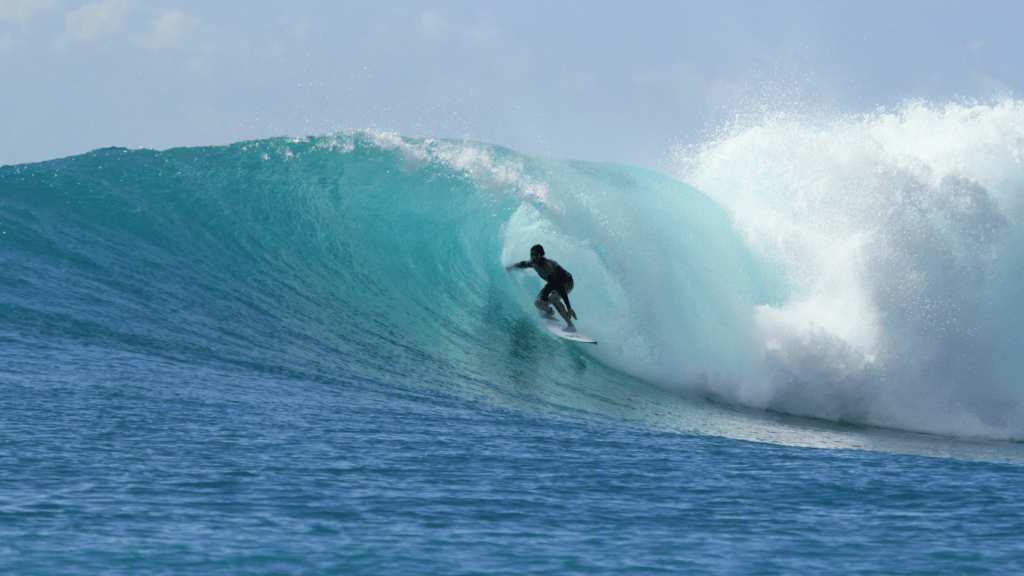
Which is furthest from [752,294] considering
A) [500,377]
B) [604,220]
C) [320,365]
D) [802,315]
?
[320,365]

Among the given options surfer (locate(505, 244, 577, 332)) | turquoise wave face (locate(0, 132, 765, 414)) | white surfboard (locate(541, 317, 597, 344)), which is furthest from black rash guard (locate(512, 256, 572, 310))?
turquoise wave face (locate(0, 132, 765, 414))

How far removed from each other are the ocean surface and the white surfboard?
101 millimetres

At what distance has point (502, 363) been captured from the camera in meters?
8.92

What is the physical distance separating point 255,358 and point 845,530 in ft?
17.2

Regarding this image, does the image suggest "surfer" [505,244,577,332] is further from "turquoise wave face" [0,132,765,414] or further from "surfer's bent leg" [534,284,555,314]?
"turquoise wave face" [0,132,765,414]

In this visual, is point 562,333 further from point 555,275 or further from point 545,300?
point 555,275

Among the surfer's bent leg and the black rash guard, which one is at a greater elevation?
the black rash guard

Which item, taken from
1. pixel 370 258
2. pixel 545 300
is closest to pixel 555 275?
pixel 545 300

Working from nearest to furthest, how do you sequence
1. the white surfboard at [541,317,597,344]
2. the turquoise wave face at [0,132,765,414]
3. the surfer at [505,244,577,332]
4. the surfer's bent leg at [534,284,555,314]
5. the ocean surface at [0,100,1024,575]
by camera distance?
the ocean surface at [0,100,1024,575] → the turquoise wave face at [0,132,765,414] → the white surfboard at [541,317,597,344] → the surfer at [505,244,577,332] → the surfer's bent leg at [534,284,555,314]

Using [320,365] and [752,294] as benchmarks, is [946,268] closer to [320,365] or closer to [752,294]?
[752,294]

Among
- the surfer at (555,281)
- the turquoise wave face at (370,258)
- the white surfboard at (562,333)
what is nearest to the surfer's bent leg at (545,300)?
the surfer at (555,281)

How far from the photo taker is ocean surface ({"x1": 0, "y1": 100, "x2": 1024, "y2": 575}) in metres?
4.00

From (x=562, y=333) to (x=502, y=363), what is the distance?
Result: 1185 mm

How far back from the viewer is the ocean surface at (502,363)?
400 cm
